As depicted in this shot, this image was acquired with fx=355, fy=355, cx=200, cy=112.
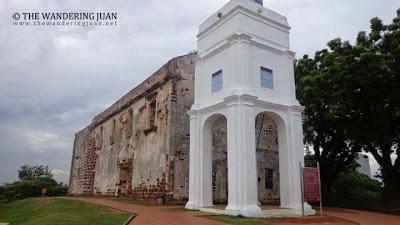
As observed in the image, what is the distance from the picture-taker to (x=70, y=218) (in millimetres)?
8516

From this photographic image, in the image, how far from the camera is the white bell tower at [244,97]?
33.8 ft

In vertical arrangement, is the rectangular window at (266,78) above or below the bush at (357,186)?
above

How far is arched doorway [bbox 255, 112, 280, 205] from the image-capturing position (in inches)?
643

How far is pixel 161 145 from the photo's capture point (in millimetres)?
15328

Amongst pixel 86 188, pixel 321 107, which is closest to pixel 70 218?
pixel 321 107

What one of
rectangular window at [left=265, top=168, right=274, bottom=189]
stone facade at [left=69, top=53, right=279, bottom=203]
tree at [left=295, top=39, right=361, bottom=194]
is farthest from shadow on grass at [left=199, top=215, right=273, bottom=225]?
rectangular window at [left=265, top=168, right=274, bottom=189]

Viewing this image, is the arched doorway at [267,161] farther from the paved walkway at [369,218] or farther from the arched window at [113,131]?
the arched window at [113,131]

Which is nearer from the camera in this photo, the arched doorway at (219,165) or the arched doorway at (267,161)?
the arched doorway at (219,165)

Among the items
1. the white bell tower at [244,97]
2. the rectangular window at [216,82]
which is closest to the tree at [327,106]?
the white bell tower at [244,97]

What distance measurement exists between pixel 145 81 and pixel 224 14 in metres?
7.35

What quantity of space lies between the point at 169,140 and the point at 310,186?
245 inches

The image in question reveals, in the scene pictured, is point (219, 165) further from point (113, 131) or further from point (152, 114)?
point (113, 131)

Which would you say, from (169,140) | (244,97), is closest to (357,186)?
(169,140)

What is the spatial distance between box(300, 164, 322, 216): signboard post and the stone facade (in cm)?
381
